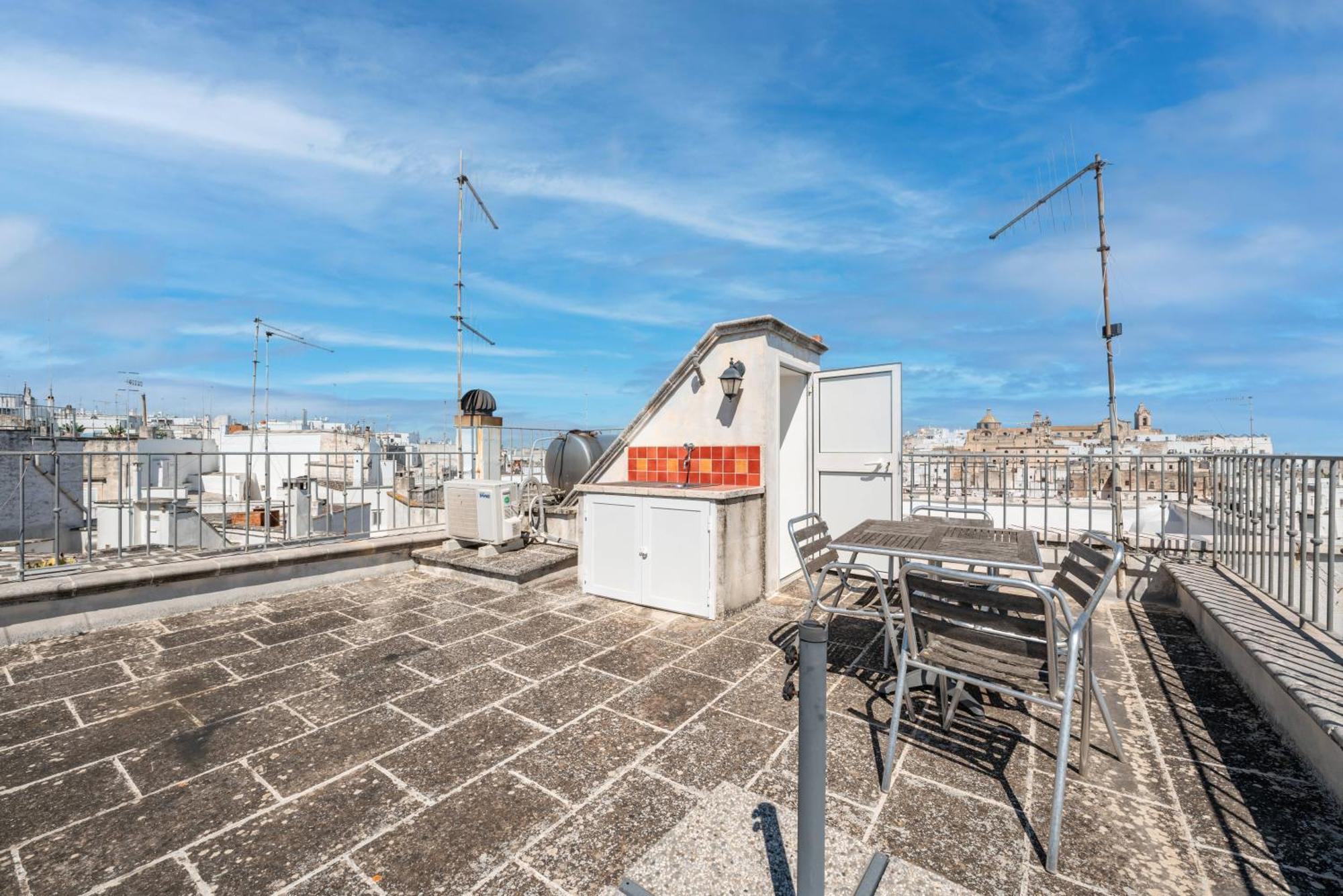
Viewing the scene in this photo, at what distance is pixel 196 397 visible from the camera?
1598 inches

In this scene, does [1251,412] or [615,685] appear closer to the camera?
[615,685]

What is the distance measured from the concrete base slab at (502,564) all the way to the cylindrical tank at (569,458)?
151 centimetres

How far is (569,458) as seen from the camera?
7570 millimetres

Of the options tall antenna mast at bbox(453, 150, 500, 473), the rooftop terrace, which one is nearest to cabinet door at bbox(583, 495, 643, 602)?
the rooftop terrace

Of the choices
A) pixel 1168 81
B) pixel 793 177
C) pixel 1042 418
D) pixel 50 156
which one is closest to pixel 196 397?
pixel 50 156

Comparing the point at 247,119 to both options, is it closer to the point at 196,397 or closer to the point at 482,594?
the point at 482,594

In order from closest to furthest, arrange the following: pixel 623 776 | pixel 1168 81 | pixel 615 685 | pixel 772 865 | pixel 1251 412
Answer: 1. pixel 772 865
2. pixel 623 776
3. pixel 615 685
4. pixel 1168 81
5. pixel 1251 412

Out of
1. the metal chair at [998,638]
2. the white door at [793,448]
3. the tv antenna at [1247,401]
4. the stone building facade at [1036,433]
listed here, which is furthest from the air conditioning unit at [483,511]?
the stone building facade at [1036,433]

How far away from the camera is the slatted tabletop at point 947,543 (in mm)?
2492

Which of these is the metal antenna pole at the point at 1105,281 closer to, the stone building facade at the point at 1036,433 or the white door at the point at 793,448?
the white door at the point at 793,448

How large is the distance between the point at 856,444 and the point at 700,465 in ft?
5.22

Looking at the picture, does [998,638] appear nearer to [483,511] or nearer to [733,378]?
[733,378]

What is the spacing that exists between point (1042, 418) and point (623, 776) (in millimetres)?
58402

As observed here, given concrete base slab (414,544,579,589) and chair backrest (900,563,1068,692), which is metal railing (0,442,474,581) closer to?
concrete base slab (414,544,579,589)
